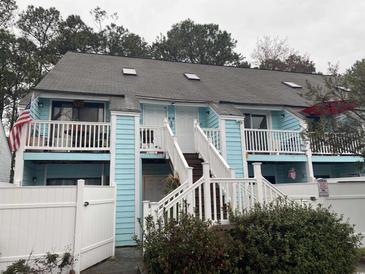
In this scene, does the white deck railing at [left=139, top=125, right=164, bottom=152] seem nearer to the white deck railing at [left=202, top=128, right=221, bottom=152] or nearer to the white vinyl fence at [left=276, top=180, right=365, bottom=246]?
the white deck railing at [left=202, top=128, right=221, bottom=152]

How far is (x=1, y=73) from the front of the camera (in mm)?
17422

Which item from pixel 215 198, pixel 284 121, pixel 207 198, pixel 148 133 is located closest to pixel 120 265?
pixel 207 198

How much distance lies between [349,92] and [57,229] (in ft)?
25.2

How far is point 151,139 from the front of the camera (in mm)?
10062

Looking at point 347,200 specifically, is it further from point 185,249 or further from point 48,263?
point 48,263

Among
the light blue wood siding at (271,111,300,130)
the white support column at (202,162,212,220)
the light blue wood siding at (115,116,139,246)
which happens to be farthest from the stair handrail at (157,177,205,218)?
the light blue wood siding at (271,111,300,130)

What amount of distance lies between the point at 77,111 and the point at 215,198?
25.6ft

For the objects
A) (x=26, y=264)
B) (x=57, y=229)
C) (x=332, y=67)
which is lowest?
(x=26, y=264)

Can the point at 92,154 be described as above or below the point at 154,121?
below

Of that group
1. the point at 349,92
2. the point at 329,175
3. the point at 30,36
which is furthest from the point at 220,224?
the point at 30,36

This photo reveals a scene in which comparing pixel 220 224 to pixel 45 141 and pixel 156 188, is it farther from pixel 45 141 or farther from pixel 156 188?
pixel 45 141

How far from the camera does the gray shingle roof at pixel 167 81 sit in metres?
11.1

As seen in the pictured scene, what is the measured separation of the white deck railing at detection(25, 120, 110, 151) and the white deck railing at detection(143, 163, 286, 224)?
4.55 meters

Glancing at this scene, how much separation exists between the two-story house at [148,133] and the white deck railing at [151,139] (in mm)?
40
